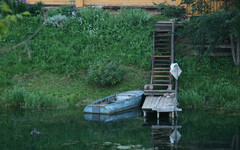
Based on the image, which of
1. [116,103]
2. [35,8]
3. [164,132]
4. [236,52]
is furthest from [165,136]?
[35,8]

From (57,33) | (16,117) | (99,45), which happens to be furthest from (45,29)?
(16,117)

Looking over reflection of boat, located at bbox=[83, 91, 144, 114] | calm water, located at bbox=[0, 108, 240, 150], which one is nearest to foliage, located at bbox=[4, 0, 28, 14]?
calm water, located at bbox=[0, 108, 240, 150]

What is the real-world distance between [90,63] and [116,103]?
456cm

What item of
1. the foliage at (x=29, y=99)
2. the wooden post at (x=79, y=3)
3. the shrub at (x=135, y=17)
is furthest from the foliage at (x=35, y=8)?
the foliage at (x=29, y=99)

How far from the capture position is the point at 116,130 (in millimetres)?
13359

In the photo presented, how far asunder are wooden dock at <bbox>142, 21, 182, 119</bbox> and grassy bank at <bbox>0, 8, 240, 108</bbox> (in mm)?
530

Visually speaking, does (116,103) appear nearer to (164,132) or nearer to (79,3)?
(164,132)

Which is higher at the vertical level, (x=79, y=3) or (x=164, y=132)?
(x=79, y=3)

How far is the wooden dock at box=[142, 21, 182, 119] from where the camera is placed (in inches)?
623

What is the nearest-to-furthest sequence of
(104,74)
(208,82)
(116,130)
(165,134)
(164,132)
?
(165,134), (164,132), (116,130), (208,82), (104,74)

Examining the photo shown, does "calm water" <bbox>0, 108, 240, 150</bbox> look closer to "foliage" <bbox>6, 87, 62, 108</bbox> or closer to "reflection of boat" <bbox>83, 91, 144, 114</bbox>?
"reflection of boat" <bbox>83, 91, 144, 114</bbox>

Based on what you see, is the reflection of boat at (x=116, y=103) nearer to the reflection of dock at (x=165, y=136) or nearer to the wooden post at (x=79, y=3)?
the reflection of dock at (x=165, y=136)

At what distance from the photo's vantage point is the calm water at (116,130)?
37.1 ft

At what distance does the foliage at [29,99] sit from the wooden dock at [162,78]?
15.3 feet
